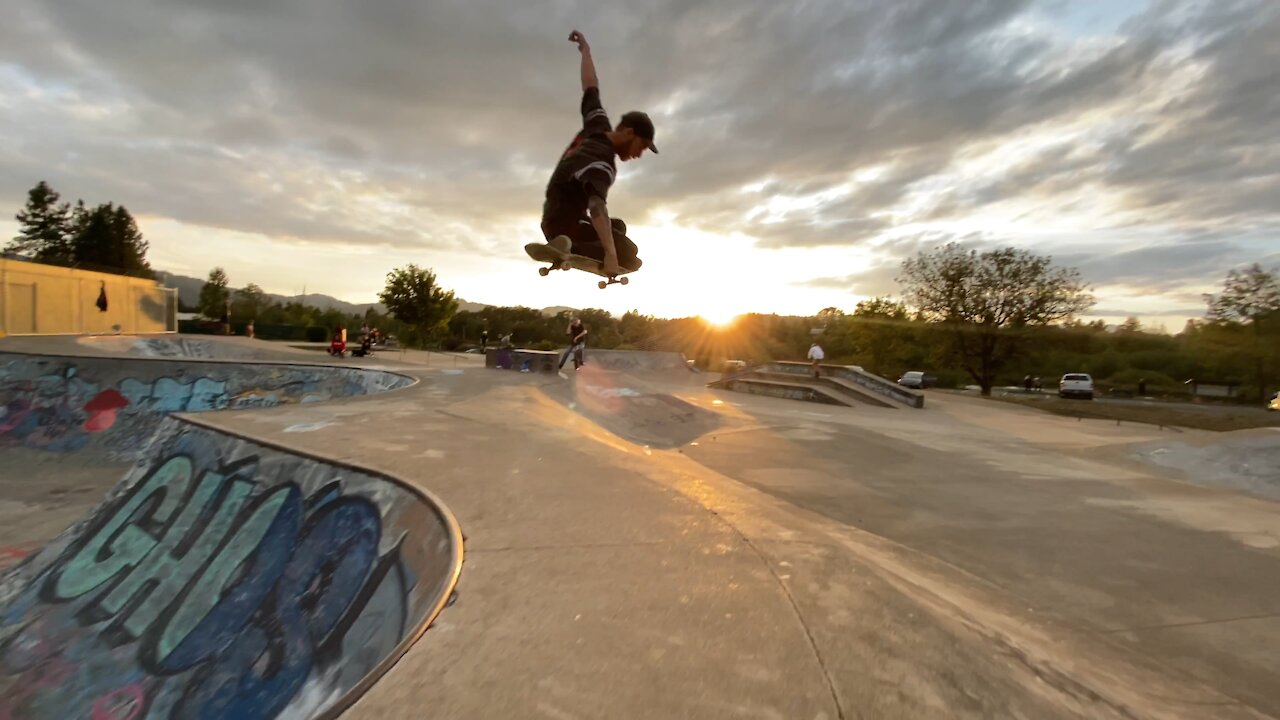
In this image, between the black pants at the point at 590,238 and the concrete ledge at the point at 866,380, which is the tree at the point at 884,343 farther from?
the black pants at the point at 590,238

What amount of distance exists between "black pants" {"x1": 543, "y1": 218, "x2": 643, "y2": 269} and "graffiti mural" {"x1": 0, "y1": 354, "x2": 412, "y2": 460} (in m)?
7.57

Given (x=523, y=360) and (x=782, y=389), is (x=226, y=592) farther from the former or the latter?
(x=782, y=389)

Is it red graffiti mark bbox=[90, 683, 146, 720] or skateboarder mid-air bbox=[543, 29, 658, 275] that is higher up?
skateboarder mid-air bbox=[543, 29, 658, 275]

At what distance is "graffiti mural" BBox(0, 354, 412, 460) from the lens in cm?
1089

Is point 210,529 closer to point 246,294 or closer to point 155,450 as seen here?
point 155,450

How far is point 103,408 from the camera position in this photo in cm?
Result: 1130

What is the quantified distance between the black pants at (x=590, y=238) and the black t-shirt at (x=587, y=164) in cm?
23

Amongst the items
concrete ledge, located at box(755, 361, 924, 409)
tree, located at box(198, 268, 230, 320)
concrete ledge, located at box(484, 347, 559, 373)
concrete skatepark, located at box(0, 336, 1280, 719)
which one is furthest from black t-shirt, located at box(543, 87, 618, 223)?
tree, located at box(198, 268, 230, 320)

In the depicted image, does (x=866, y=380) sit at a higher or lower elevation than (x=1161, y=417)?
higher

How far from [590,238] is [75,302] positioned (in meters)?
29.0

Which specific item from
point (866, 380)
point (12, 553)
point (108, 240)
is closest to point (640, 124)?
point (12, 553)

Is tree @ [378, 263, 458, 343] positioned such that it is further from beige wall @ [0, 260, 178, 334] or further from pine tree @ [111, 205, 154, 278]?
pine tree @ [111, 205, 154, 278]

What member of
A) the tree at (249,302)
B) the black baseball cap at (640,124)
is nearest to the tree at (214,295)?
the tree at (249,302)

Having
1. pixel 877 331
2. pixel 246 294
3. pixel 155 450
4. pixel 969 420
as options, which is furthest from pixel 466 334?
pixel 155 450
